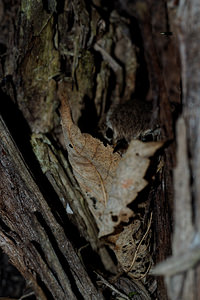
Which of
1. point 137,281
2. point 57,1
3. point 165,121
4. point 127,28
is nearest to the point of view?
point 165,121

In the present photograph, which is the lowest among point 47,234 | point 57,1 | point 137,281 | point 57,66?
point 137,281

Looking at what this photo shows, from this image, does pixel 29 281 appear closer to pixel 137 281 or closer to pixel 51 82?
pixel 137 281

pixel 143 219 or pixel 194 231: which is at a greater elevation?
pixel 194 231

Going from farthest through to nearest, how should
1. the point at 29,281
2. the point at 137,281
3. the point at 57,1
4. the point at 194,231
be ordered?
the point at 57,1, the point at 137,281, the point at 29,281, the point at 194,231

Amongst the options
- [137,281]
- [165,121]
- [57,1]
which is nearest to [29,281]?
[137,281]

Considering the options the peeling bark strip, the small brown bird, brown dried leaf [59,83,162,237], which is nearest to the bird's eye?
the small brown bird

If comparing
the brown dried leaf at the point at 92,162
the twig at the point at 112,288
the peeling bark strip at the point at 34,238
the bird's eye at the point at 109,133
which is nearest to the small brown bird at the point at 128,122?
the bird's eye at the point at 109,133
